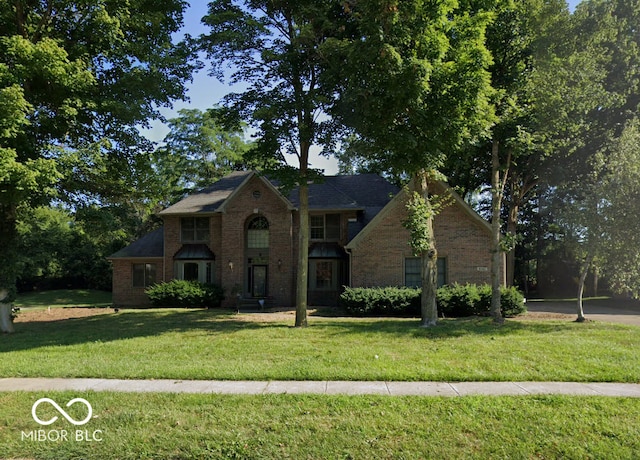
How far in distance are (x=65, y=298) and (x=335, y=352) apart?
104 ft

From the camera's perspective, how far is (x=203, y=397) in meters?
5.89

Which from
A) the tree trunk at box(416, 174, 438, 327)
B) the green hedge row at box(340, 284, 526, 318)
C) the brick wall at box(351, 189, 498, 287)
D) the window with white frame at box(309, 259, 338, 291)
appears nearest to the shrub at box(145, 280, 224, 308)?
the window with white frame at box(309, 259, 338, 291)

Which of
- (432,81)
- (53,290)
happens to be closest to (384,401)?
(432,81)

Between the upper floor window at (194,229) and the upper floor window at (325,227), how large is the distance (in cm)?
624

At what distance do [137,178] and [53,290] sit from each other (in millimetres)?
29073

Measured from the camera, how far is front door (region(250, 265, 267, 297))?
2319 centimetres

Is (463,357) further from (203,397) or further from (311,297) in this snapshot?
(311,297)

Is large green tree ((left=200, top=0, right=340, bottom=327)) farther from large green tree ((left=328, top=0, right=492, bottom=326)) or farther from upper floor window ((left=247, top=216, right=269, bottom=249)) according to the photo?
upper floor window ((left=247, top=216, right=269, bottom=249))

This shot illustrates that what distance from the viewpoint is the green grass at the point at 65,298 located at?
30094 mm

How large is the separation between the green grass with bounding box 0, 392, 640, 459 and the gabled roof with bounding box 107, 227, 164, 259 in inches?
780

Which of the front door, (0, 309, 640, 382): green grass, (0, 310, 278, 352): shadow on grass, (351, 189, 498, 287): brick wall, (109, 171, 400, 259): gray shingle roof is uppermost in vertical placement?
(109, 171, 400, 259): gray shingle roof

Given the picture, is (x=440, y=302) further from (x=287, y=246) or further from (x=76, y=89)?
(x=76, y=89)

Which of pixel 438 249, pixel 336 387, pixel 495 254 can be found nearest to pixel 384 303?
pixel 438 249

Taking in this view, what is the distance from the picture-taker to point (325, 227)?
22922 mm
